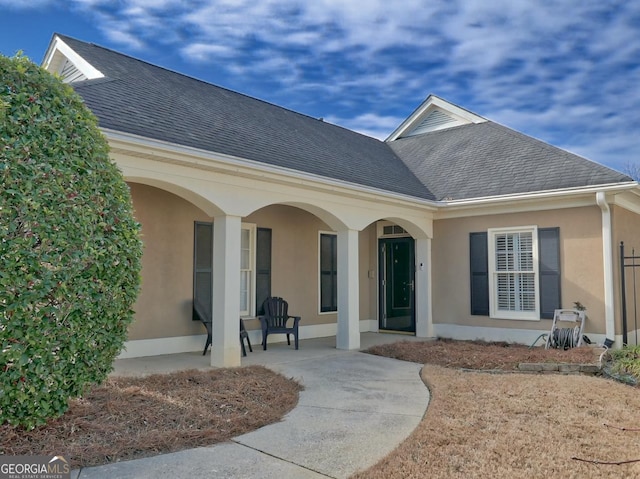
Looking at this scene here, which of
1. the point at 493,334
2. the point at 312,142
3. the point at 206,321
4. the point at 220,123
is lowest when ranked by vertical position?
the point at 493,334

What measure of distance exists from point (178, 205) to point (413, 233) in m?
5.11

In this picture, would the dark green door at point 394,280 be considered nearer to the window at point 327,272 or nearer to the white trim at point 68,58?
the window at point 327,272

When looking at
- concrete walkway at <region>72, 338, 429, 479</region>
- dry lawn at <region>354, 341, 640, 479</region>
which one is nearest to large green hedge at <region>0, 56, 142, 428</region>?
concrete walkway at <region>72, 338, 429, 479</region>

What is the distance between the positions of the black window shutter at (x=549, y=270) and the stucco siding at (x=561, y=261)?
0.32ft

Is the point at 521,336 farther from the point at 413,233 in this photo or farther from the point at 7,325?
the point at 7,325

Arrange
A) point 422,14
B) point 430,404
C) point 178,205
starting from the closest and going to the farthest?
1. point 430,404
2. point 178,205
3. point 422,14

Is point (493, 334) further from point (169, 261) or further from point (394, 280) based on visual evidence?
point (169, 261)

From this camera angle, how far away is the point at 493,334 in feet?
32.7

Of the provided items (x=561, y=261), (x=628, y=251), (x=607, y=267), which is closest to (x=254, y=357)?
(x=561, y=261)

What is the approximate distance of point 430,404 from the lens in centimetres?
530

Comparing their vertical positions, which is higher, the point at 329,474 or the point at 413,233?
the point at 413,233

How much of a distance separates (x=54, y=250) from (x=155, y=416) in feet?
5.92

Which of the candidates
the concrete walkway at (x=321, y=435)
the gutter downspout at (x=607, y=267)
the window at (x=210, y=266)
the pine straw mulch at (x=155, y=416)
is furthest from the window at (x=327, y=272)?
the gutter downspout at (x=607, y=267)

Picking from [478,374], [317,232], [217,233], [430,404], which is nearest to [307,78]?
[317,232]
